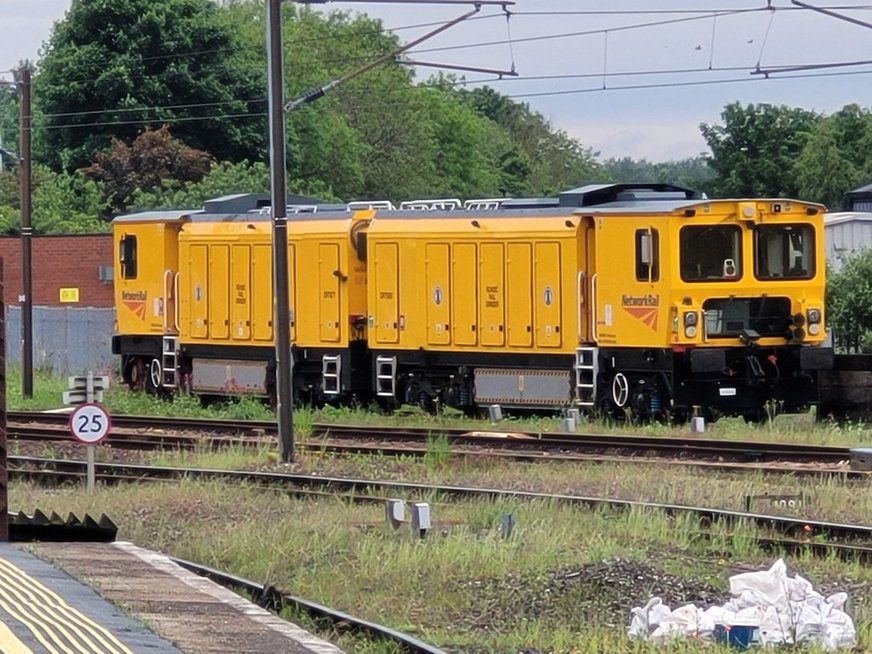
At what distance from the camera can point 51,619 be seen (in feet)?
29.7

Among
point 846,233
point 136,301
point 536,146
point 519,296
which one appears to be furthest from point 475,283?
point 536,146

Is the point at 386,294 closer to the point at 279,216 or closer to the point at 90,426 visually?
the point at 279,216

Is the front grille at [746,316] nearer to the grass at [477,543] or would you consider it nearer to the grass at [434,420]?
the grass at [434,420]

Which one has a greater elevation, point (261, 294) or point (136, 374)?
point (261, 294)

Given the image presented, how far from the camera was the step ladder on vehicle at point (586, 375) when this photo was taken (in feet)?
84.7

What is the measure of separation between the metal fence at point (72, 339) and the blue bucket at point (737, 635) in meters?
32.0

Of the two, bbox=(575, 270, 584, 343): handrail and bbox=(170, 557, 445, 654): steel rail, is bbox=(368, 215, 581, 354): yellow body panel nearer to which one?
bbox=(575, 270, 584, 343): handrail

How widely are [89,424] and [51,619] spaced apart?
1010 cm

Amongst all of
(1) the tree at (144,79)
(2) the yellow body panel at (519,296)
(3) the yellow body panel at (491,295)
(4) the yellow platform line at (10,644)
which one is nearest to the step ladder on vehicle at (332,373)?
(3) the yellow body panel at (491,295)

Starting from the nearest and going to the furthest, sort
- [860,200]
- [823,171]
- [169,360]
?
[169,360] → [860,200] → [823,171]

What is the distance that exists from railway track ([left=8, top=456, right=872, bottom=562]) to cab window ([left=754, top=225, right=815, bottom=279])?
8937mm

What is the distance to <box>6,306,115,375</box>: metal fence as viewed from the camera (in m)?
42.1

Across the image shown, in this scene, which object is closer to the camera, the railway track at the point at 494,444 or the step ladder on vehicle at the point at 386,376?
the railway track at the point at 494,444

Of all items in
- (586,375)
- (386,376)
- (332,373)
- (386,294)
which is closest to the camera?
(586,375)
